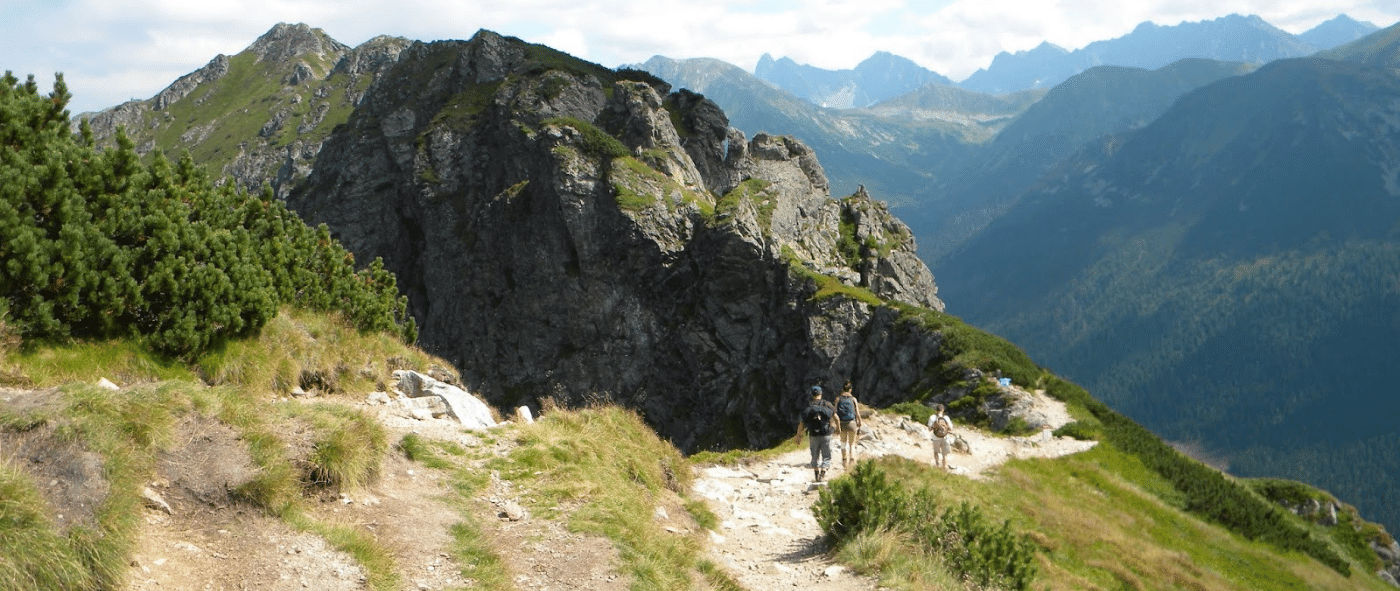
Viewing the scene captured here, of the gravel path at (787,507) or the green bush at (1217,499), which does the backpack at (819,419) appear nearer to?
the gravel path at (787,507)

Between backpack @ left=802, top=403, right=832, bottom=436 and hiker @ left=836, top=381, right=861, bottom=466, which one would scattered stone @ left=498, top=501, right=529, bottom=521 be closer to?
backpack @ left=802, top=403, right=832, bottom=436

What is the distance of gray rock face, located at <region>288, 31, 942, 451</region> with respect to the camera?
2857 inches

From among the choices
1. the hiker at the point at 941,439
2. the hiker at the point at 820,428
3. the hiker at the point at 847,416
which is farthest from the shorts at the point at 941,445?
the hiker at the point at 820,428

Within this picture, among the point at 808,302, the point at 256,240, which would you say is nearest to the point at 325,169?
the point at 808,302

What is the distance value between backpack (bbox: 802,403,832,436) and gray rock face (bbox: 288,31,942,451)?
33707mm

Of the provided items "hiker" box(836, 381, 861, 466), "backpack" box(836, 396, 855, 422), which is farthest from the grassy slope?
"backpack" box(836, 396, 855, 422)

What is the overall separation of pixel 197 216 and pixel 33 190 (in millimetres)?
5351

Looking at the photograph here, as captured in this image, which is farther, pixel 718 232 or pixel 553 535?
pixel 718 232

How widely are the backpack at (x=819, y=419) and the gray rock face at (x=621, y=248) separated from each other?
33.7 m

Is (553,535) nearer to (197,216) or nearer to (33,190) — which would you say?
(33,190)

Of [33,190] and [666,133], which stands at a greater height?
[666,133]

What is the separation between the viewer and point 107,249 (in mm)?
12117

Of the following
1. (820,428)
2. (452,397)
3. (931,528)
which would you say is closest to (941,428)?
(820,428)

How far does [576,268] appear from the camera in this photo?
84.2 metres
